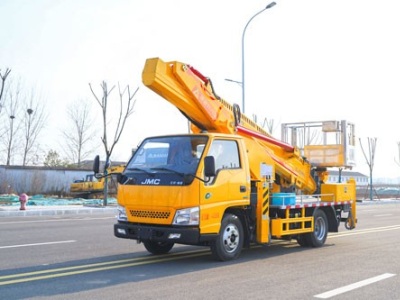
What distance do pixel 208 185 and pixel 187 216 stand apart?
655 millimetres

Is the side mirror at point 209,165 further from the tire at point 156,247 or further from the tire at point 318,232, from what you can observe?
the tire at point 318,232

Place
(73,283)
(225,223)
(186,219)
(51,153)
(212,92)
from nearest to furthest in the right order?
(73,283) → (186,219) → (225,223) → (212,92) → (51,153)

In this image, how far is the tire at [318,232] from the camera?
11375mm

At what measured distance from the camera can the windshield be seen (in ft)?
29.0

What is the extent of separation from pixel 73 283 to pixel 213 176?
2919mm

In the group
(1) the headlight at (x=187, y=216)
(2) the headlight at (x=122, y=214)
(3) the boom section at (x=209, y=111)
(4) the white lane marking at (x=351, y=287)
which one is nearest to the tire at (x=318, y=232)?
(3) the boom section at (x=209, y=111)

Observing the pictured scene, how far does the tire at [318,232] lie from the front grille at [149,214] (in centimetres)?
413

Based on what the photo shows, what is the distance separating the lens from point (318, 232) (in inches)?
463

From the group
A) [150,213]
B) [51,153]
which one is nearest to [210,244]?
[150,213]

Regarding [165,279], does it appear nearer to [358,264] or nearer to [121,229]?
[121,229]

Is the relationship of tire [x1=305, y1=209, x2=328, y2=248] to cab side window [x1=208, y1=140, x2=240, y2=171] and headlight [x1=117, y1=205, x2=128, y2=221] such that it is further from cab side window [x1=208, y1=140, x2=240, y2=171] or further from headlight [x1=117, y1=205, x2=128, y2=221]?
headlight [x1=117, y1=205, x2=128, y2=221]

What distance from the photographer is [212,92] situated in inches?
410

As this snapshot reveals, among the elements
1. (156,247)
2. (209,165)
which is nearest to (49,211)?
(156,247)

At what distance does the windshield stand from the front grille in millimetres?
734
